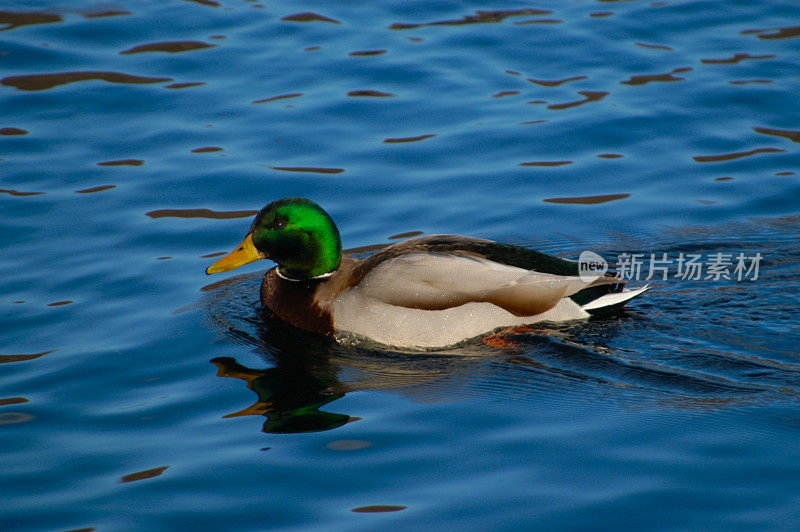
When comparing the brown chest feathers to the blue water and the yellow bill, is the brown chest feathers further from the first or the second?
the yellow bill

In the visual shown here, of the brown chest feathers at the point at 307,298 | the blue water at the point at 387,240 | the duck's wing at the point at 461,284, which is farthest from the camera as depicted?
the brown chest feathers at the point at 307,298

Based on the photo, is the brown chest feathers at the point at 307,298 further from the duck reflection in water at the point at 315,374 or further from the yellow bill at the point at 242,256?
the yellow bill at the point at 242,256

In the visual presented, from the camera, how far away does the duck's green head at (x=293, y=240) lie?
21.3ft

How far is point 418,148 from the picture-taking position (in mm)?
8992

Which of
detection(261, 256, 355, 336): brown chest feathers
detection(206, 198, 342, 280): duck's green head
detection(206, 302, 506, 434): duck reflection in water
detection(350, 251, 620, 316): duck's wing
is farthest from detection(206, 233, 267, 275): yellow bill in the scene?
detection(350, 251, 620, 316): duck's wing

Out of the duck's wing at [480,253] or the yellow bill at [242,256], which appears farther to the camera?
the yellow bill at [242,256]

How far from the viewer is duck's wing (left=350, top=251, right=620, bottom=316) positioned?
6070 millimetres

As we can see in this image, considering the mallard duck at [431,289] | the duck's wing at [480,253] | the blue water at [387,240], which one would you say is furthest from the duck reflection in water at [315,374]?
the duck's wing at [480,253]

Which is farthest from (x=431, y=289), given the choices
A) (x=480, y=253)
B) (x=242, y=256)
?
(x=242, y=256)

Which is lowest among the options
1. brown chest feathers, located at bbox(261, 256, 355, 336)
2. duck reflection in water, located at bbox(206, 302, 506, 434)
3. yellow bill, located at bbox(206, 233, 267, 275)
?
duck reflection in water, located at bbox(206, 302, 506, 434)

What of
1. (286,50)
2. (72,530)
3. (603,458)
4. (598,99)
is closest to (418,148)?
(598,99)

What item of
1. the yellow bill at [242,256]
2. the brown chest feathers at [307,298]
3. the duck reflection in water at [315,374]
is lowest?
the duck reflection in water at [315,374]

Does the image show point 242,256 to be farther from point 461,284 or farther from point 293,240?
point 461,284

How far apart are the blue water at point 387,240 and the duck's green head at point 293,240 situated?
1.41 ft
